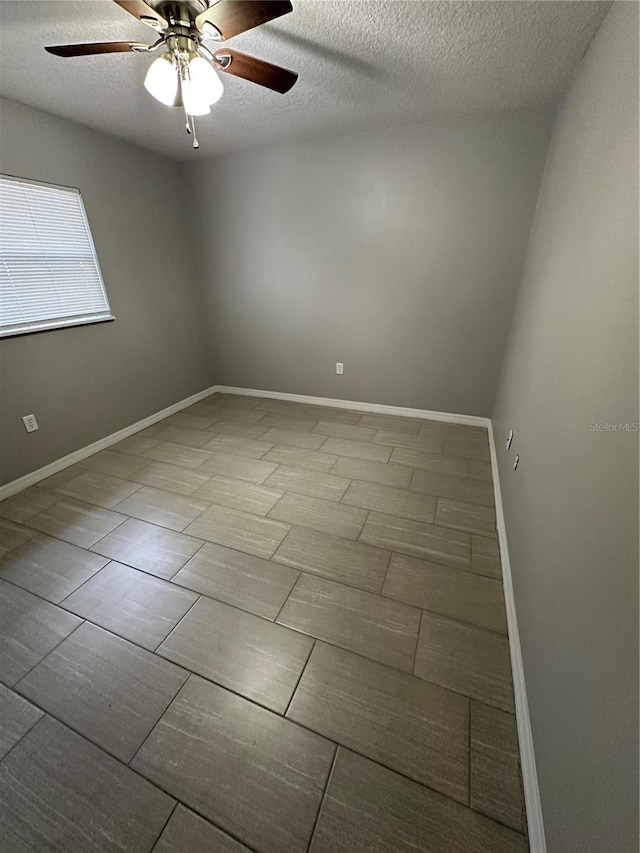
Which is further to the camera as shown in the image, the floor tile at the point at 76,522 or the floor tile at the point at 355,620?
the floor tile at the point at 76,522

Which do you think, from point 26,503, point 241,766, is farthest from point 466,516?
point 26,503

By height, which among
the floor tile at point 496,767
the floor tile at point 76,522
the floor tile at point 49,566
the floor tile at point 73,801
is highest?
the floor tile at point 76,522

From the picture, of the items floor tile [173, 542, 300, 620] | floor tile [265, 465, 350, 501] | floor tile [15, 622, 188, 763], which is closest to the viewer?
floor tile [15, 622, 188, 763]

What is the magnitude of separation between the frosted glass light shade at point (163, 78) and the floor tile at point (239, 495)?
1973 millimetres

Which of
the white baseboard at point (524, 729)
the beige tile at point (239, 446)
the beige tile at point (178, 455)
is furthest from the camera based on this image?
the beige tile at point (239, 446)

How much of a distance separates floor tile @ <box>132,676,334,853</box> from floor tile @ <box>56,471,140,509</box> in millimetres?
1420

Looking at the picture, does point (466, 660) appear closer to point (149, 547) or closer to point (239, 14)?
point (149, 547)

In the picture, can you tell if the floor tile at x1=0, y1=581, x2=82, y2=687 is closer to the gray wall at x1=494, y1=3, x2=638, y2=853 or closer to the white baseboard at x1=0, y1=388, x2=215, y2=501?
the white baseboard at x1=0, y1=388, x2=215, y2=501

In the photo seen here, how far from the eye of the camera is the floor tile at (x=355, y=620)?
1.28 metres

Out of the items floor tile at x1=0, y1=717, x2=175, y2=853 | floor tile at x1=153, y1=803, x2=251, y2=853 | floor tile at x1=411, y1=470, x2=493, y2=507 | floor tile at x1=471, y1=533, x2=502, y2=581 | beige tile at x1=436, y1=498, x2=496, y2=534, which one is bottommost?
floor tile at x1=0, y1=717, x2=175, y2=853

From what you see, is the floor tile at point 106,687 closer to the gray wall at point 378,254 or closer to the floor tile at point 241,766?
the floor tile at point 241,766

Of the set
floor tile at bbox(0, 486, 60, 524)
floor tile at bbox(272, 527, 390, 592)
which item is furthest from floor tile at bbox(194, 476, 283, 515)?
floor tile at bbox(0, 486, 60, 524)

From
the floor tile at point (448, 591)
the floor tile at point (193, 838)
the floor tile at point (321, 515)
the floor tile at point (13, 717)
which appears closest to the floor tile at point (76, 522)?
the floor tile at point (13, 717)

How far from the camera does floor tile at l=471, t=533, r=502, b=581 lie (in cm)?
159
